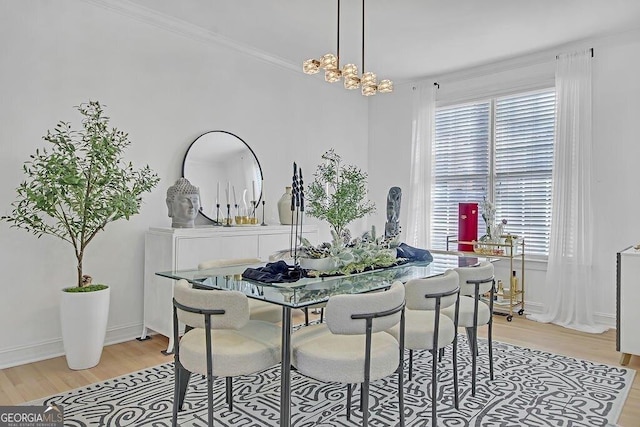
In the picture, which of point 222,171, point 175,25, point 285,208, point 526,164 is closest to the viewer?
point 175,25

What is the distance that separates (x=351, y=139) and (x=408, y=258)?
127 inches

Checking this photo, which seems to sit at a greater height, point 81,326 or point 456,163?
point 456,163

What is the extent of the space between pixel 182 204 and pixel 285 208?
1.25 meters

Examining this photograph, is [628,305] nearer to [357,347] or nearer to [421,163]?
[357,347]

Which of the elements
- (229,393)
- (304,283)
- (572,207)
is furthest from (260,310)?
(572,207)

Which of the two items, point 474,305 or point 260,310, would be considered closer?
point 474,305

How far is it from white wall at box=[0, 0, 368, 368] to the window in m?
2.17

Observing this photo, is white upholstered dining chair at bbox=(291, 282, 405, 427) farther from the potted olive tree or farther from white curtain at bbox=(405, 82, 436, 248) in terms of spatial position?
white curtain at bbox=(405, 82, 436, 248)

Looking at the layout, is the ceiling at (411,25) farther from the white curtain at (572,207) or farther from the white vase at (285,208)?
the white vase at (285,208)

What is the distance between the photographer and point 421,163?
18.5 ft

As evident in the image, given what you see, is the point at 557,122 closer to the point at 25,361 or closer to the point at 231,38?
the point at 231,38

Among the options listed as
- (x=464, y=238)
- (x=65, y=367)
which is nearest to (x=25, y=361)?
(x=65, y=367)

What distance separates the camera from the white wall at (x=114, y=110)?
3.13m

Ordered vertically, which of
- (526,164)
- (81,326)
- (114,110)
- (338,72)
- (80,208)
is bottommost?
(81,326)
